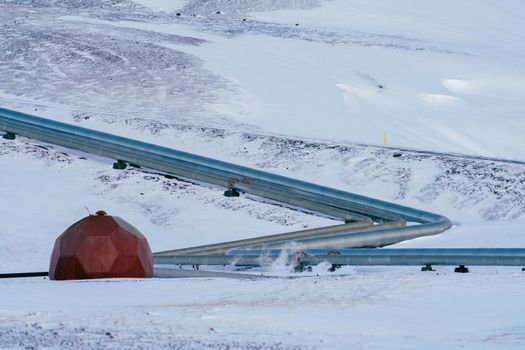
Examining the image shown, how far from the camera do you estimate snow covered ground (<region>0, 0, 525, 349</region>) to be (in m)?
9.52

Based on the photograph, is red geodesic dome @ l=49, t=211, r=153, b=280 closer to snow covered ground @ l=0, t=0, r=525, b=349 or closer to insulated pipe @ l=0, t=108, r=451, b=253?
snow covered ground @ l=0, t=0, r=525, b=349

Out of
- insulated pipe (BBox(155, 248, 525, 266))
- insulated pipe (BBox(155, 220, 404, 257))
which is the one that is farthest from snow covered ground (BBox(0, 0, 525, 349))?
insulated pipe (BBox(155, 220, 404, 257))

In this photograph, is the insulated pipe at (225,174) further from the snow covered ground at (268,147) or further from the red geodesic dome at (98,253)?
the red geodesic dome at (98,253)

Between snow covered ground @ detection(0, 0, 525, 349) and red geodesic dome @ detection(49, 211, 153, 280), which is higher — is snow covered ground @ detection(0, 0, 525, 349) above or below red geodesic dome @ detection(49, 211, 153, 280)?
above

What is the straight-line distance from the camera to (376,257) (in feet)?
51.2

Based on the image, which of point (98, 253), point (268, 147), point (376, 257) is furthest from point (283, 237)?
point (268, 147)

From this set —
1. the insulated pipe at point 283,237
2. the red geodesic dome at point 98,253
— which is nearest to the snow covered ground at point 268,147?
the red geodesic dome at point 98,253

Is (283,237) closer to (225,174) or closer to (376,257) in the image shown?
(376,257)

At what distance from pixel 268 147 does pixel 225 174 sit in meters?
3.21

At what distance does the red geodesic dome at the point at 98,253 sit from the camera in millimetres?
13586

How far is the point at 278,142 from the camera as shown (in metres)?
24.9

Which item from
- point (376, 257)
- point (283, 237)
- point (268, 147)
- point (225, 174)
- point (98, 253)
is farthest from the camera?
point (268, 147)

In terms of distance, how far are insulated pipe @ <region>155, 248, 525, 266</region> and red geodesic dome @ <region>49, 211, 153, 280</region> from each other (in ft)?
7.93

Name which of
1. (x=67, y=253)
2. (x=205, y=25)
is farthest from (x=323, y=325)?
(x=205, y=25)
